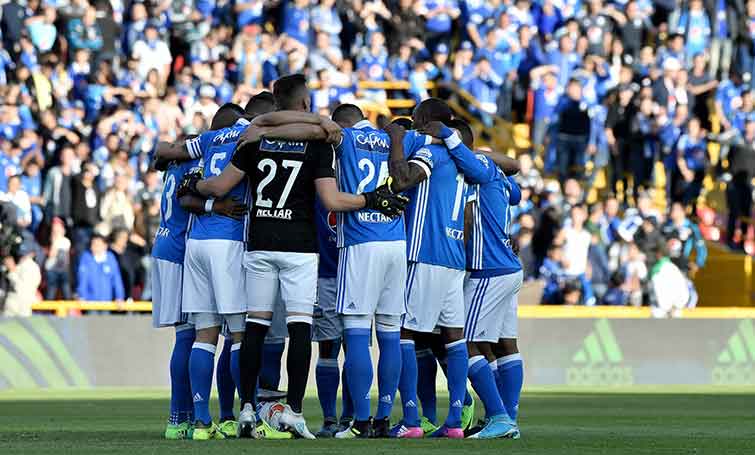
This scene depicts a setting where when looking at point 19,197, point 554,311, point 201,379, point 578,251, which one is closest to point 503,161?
point 201,379

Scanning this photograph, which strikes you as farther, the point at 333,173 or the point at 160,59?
the point at 160,59

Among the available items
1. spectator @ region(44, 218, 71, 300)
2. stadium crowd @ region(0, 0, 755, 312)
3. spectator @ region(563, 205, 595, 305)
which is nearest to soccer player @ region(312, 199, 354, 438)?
stadium crowd @ region(0, 0, 755, 312)

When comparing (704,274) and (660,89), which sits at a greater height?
(660,89)

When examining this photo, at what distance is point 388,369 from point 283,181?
1484 mm

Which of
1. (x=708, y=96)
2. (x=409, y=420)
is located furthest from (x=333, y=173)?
(x=708, y=96)

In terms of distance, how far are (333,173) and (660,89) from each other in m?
18.7

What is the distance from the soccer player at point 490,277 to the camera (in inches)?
494

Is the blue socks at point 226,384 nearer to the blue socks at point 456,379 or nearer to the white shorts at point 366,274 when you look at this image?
the white shorts at point 366,274

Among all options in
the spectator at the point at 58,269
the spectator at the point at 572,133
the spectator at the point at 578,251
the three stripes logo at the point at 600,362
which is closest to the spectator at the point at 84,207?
the spectator at the point at 58,269

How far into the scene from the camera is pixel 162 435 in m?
12.3

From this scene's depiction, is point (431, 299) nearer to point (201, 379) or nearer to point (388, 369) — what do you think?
point (388, 369)

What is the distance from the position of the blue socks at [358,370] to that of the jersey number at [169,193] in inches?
60.3

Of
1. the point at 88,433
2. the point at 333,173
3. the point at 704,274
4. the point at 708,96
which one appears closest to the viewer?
the point at 333,173

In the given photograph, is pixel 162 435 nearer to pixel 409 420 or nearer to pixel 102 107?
pixel 409 420
